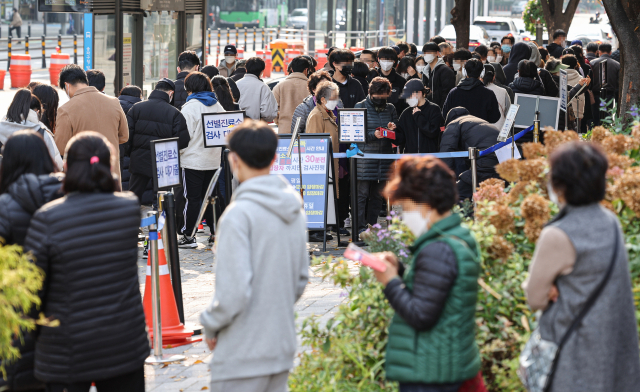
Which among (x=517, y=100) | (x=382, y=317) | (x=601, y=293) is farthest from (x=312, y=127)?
(x=601, y=293)

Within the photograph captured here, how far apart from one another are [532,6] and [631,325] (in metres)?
29.9

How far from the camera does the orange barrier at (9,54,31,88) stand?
2347 centimetres

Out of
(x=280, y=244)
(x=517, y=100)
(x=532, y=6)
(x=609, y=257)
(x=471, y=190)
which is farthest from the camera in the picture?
(x=532, y=6)

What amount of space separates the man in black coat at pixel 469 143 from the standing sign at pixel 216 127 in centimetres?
225

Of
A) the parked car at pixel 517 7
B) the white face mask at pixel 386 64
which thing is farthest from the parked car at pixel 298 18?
the parked car at pixel 517 7

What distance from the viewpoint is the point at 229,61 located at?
534 inches

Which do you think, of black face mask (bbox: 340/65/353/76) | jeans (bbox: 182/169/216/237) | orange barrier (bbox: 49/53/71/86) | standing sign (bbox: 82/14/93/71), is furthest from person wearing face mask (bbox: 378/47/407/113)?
orange barrier (bbox: 49/53/71/86)

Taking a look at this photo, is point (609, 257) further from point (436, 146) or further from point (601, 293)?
point (436, 146)

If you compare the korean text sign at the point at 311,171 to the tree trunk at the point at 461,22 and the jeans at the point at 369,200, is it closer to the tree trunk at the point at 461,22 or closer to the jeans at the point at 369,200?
the jeans at the point at 369,200

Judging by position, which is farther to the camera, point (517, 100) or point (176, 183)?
point (517, 100)

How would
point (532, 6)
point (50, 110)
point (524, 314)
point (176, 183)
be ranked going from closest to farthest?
point (524, 314), point (176, 183), point (50, 110), point (532, 6)

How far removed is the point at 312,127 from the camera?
9.18 metres

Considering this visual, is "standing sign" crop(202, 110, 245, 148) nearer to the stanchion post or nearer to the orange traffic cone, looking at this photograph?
the stanchion post

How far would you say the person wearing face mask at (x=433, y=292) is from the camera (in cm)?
304
